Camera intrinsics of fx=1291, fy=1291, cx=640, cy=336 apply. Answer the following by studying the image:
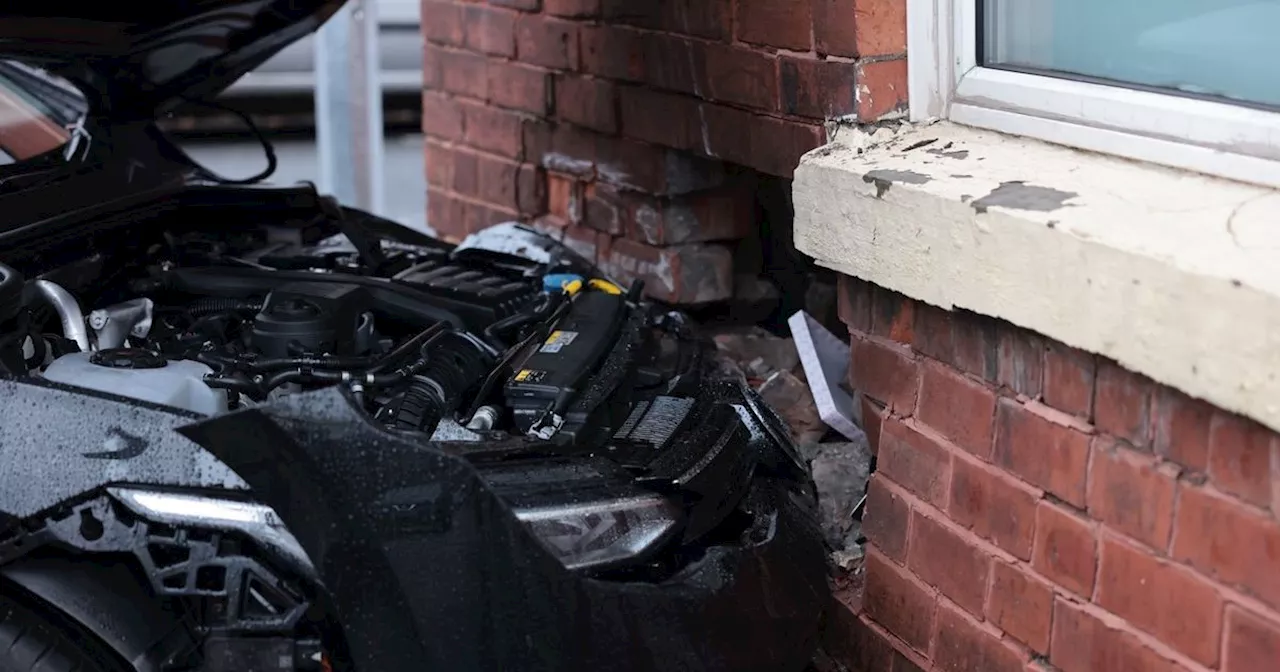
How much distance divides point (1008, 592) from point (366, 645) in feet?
3.10

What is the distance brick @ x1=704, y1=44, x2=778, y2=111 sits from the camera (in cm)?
253

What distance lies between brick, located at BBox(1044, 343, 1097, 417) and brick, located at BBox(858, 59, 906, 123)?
660 mm

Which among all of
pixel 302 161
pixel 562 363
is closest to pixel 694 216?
pixel 562 363

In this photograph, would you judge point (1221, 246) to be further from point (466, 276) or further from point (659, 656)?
point (466, 276)

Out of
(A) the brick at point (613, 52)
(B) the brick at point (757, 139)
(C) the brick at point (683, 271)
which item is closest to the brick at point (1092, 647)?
(B) the brick at point (757, 139)

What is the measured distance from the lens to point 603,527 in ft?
6.43

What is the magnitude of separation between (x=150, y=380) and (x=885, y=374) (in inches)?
48.9

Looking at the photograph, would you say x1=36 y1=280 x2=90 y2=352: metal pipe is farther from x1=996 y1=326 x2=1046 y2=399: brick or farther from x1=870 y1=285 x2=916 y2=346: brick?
x1=996 y1=326 x2=1046 y2=399: brick

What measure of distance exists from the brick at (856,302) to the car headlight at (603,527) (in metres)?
0.50

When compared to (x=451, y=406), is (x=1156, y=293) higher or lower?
higher

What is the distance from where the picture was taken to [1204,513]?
1571mm

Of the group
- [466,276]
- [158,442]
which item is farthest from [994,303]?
[466,276]

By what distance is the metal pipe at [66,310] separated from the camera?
2398mm

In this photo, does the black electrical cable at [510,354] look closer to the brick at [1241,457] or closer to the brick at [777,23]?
the brick at [777,23]
